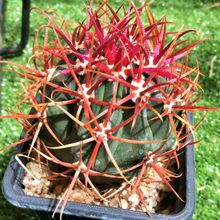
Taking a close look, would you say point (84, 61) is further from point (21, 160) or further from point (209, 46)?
point (209, 46)

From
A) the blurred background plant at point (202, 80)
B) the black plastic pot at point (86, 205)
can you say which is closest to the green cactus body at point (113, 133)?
the black plastic pot at point (86, 205)

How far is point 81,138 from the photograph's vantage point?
695 millimetres

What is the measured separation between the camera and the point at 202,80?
5.26ft

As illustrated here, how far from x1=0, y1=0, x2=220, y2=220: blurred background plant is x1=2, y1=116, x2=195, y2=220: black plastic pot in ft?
0.89

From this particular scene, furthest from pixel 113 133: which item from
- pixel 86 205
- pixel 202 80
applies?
pixel 202 80

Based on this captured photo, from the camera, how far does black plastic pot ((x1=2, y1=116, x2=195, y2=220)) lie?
71cm

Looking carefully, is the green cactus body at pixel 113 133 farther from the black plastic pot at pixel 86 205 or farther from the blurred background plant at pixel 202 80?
the blurred background plant at pixel 202 80

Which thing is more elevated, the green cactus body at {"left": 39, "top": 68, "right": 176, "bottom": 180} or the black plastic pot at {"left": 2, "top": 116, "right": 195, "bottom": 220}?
the green cactus body at {"left": 39, "top": 68, "right": 176, "bottom": 180}

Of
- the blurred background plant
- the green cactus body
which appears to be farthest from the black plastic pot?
the blurred background plant

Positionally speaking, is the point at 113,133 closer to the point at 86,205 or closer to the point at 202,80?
the point at 86,205

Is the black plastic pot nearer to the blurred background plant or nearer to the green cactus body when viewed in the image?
the green cactus body

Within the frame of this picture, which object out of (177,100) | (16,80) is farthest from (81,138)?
(16,80)

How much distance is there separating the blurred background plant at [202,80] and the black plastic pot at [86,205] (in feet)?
0.89

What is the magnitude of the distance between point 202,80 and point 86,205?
3.24ft
